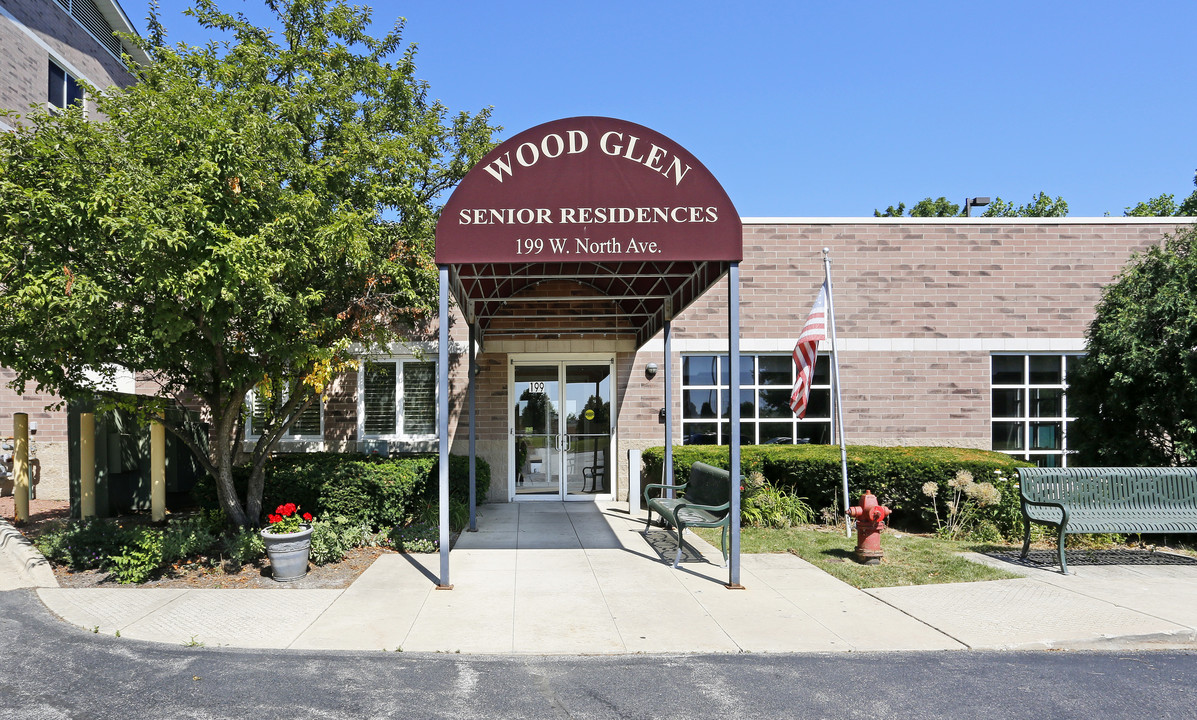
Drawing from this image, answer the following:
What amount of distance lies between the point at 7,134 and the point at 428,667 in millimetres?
6213

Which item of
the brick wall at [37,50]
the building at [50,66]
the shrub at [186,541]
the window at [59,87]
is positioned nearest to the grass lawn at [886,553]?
the shrub at [186,541]

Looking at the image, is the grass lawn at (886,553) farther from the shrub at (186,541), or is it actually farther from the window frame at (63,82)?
the window frame at (63,82)

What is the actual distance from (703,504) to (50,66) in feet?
54.6

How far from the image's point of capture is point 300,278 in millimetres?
7477

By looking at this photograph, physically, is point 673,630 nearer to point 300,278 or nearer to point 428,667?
point 428,667

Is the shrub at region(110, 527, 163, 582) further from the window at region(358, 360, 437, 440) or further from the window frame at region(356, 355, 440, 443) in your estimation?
the window at region(358, 360, 437, 440)

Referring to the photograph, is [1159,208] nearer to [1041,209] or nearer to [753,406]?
[1041,209]

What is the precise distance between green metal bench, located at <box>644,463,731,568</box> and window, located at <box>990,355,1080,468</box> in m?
6.69

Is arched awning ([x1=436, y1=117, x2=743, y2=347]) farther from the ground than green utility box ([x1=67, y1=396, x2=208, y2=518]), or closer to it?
farther from the ground

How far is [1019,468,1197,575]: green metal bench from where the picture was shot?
7.72 metres

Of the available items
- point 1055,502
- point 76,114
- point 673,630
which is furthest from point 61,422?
point 1055,502

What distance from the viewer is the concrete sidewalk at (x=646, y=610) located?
17.3ft

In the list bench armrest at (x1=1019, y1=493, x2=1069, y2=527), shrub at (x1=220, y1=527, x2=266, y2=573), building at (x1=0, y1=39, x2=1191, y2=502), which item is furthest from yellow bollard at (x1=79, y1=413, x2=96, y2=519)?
bench armrest at (x1=1019, y1=493, x2=1069, y2=527)

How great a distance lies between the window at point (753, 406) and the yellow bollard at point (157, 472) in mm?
7826
